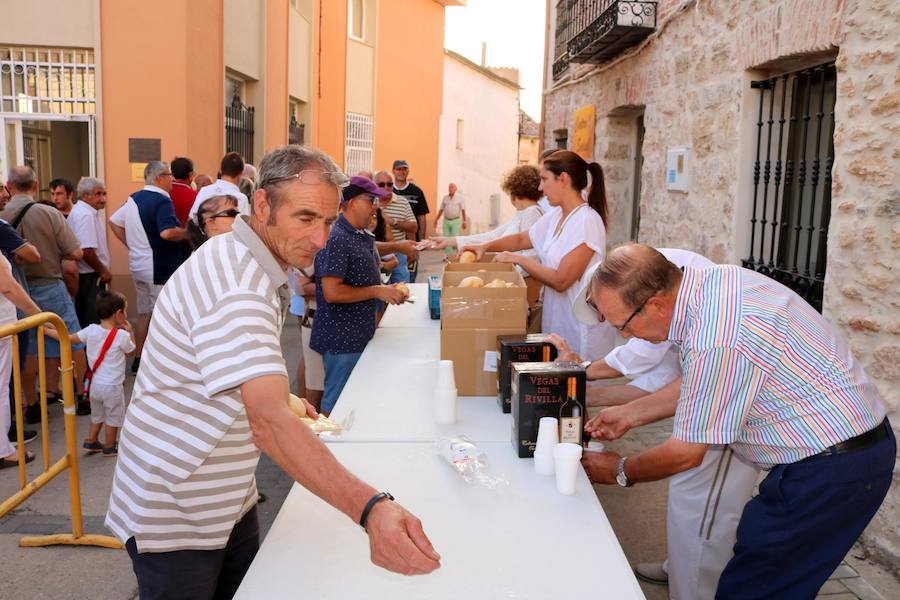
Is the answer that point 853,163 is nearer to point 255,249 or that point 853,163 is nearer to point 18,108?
point 255,249

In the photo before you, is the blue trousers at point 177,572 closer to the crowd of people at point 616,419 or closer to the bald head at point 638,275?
the crowd of people at point 616,419

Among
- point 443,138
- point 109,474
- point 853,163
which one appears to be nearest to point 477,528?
point 853,163

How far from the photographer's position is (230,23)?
1070 centimetres

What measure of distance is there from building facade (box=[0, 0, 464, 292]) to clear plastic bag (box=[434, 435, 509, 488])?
7.47 meters

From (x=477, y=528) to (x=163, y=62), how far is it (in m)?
8.38

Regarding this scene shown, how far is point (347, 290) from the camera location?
4020 millimetres

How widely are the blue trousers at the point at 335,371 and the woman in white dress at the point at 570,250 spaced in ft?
3.37

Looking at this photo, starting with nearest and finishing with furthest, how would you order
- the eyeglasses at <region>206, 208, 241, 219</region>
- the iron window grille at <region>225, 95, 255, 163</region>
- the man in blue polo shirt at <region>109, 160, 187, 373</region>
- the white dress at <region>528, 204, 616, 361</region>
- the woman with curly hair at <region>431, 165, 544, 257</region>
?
the white dress at <region>528, 204, 616, 361</region>, the eyeglasses at <region>206, 208, 241, 219</region>, the woman with curly hair at <region>431, 165, 544, 257</region>, the man in blue polo shirt at <region>109, 160, 187, 373</region>, the iron window grille at <region>225, 95, 255, 163</region>

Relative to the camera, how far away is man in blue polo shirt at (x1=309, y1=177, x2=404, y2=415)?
400 centimetres

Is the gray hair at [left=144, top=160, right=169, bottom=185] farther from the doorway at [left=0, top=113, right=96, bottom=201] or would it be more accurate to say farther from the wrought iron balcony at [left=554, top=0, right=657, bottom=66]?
the wrought iron balcony at [left=554, top=0, right=657, bottom=66]

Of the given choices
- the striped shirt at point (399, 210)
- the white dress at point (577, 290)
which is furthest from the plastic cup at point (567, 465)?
the striped shirt at point (399, 210)

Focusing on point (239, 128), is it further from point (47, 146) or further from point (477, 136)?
point (477, 136)

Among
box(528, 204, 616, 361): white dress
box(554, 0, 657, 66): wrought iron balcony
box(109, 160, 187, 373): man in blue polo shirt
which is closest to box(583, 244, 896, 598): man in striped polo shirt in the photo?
box(528, 204, 616, 361): white dress

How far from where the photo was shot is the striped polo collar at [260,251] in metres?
1.76
